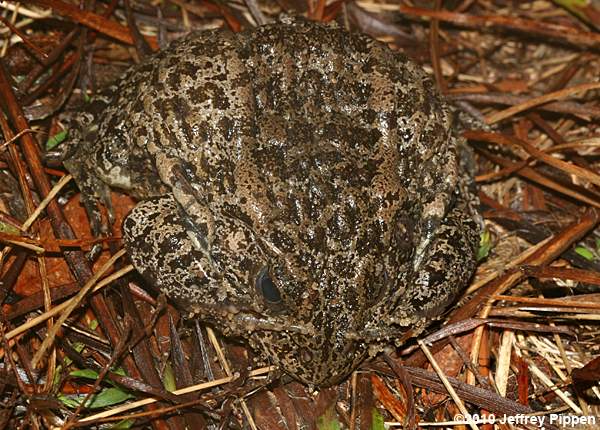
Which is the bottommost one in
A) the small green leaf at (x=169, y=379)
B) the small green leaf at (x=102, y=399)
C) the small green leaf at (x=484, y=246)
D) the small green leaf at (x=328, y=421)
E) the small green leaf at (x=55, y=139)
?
the small green leaf at (x=328, y=421)

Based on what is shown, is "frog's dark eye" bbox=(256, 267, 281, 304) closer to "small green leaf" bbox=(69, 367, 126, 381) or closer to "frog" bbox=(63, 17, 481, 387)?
"frog" bbox=(63, 17, 481, 387)

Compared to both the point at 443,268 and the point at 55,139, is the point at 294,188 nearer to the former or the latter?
the point at 443,268

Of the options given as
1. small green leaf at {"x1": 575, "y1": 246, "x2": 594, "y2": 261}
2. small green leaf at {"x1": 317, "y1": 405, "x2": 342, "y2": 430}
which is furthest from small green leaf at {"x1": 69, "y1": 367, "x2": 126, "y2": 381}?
small green leaf at {"x1": 575, "y1": 246, "x2": 594, "y2": 261}

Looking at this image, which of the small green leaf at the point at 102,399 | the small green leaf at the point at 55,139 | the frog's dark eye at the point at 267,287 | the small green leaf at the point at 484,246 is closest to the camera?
the frog's dark eye at the point at 267,287

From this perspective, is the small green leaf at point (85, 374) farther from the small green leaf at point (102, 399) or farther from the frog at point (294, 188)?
the frog at point (294, 188)

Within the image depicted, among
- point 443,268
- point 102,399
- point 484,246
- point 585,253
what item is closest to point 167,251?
point 102,399

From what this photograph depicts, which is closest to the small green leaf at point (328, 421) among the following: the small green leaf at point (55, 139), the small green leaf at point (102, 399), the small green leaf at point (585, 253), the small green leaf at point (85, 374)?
the small green leaf at point (102, 399)
